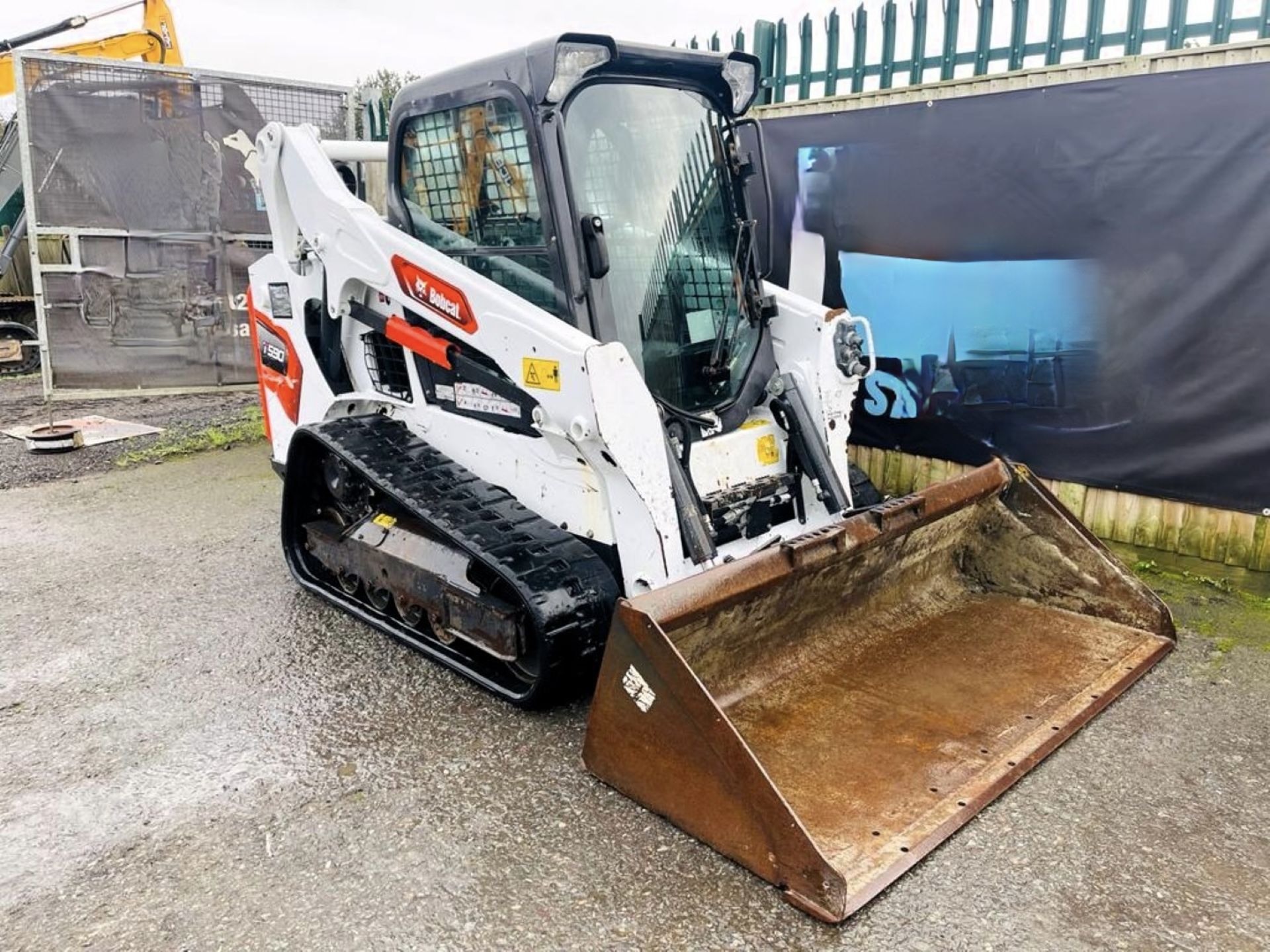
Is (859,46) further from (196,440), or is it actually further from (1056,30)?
(196,440)

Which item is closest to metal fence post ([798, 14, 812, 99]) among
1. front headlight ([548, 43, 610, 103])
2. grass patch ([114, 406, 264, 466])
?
front headlight ([548, 43, 610, 103])

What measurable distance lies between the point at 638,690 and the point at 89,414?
7.65 meters

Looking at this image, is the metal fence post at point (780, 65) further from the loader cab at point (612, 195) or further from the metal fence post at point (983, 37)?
the loader cab at point (612, 195)

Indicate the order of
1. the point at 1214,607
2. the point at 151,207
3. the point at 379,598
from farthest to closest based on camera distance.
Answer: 1. the point at 151,207
2. the point at 1214,607
3. the point at 379,598

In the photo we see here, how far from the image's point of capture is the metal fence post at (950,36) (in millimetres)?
4742

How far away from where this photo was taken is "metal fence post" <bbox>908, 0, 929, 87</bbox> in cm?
485

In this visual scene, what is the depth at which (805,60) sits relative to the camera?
5.37 meters

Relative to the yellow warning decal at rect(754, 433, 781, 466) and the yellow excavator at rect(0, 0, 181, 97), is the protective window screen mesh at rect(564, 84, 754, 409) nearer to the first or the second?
the yellow warning decal at rect(754, 433, 781, 466)

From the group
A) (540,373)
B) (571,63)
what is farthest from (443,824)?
(571,63)

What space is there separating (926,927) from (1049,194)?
139 inches

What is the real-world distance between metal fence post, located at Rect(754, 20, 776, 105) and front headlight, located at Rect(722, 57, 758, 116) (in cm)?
190

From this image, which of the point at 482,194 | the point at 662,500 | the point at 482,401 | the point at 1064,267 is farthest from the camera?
Result: the point at 1064,267

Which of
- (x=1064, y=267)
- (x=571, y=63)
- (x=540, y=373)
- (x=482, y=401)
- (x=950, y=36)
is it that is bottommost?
(x=482, y=401)

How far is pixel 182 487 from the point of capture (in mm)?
6184
